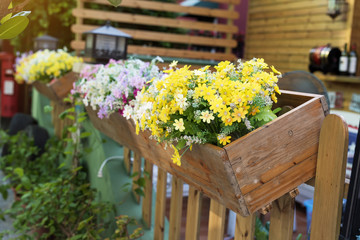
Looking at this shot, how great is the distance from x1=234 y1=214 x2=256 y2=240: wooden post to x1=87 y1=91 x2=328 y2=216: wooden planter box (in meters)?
0.17

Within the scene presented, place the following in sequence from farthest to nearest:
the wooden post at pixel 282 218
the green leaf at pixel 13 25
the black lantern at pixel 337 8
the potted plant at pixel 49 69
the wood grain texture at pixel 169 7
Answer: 1. the wood grain texture at pixel 169 7
2. the black lantern at pixel 337 8
3. the potted plant at pixel 49 69
4. the wooden post at pixel 282 218
5. the green leaf at pixel 13 25

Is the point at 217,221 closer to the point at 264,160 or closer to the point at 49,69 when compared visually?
the point at 264,160

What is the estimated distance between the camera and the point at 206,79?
1261 mm

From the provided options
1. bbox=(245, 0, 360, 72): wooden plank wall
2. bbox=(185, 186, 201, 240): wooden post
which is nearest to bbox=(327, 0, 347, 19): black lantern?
bbox=(245, 0, 360, 72): wooden plank wall

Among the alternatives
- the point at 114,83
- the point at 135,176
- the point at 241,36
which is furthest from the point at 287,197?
the point at 241,36

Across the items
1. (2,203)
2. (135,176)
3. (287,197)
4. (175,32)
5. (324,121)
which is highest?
(175,32)

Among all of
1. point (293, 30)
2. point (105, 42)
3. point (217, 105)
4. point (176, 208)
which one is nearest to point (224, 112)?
point (217, 105)

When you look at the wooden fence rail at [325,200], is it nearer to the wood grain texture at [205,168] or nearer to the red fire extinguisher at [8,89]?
the wood grain texture at [205,168]

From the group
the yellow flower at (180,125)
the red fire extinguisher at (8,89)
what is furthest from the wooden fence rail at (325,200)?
the red fire extinguisher at (8,89)

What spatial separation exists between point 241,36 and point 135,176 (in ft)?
23.2

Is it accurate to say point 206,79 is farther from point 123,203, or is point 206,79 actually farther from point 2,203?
point 2,203

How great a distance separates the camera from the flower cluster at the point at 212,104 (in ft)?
3.83

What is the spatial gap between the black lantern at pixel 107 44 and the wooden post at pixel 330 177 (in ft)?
7.54

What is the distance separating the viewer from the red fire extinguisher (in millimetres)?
8466
